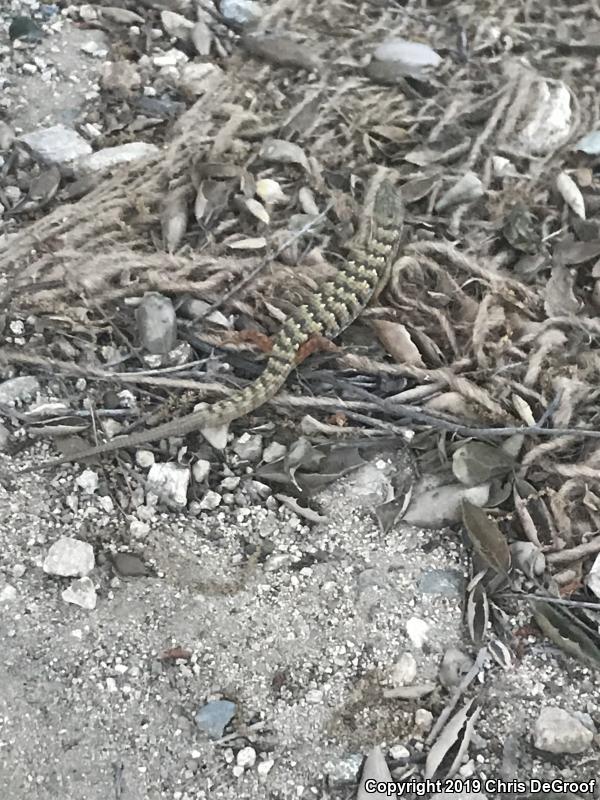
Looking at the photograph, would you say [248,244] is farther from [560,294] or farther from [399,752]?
[399,752]

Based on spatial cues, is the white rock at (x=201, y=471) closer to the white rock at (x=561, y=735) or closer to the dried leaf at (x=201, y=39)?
the white rock at (x=561, y=735)

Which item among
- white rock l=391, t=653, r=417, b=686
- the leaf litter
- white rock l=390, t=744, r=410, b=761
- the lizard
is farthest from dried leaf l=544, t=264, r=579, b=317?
white rock l=390, t=744, r=410, b=761

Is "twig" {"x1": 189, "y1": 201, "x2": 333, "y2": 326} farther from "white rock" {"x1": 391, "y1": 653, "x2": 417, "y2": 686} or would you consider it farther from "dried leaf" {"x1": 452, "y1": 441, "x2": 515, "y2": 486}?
"white rock" {"x1": 391, "y1": 653, "x2": 417, "y2": 686}

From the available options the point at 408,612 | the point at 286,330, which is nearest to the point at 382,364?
the point at 286,330

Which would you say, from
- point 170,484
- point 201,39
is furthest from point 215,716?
point 201,39

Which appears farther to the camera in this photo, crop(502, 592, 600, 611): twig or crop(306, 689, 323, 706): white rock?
crop(502, 592, 600, 611): twig

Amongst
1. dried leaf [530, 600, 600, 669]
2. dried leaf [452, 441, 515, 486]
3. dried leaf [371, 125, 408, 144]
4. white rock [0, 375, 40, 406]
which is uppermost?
dried leaf [371, 125, 408, 144]

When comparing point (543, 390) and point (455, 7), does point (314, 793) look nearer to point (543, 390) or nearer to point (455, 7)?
point (543, 390)
